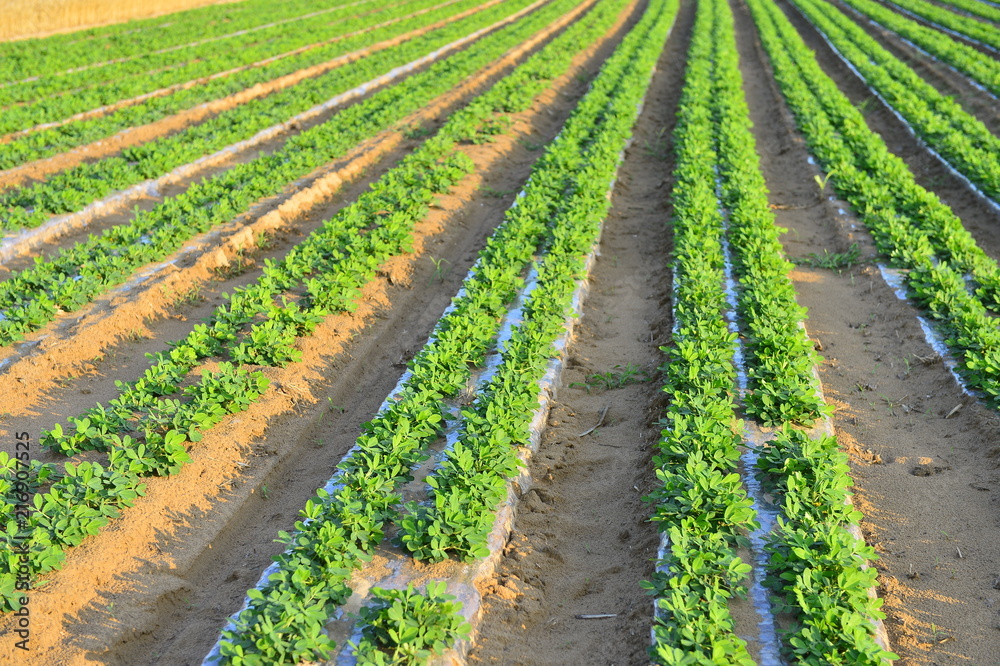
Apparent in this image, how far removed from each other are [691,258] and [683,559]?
4.22 meters

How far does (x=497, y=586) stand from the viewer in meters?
4.25

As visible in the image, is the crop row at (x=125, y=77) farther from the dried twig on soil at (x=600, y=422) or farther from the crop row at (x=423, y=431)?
the dried twig on soil at (x=600, y=422)

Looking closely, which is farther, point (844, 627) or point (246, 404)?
point (246, 404)

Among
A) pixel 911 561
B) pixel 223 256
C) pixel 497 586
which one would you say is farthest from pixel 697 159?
pixel 497 586

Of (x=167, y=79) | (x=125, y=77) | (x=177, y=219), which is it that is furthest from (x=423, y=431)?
(x=125, y=77)

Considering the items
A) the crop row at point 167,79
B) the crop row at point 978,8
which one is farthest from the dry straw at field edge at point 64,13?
the crop row at point 978,8

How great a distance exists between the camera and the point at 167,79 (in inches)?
656

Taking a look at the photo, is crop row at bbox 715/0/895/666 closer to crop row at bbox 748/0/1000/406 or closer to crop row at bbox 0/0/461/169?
crop row at bbox 748/0/1000/406

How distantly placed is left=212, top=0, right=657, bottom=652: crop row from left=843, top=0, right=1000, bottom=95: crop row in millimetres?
12636

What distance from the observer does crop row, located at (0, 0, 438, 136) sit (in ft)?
45.4

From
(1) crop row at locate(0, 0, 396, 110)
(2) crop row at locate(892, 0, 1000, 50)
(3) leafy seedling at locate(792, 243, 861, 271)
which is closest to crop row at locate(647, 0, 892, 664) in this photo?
(3) leafy seedling at locate(792, 243, 861, 271)

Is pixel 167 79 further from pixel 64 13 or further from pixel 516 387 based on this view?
pixel 516 387

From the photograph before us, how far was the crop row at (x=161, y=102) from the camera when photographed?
11.9 metres

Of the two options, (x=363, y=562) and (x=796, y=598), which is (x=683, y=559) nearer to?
(x=796, y=598)
